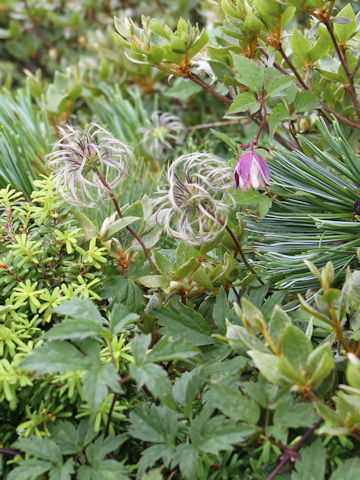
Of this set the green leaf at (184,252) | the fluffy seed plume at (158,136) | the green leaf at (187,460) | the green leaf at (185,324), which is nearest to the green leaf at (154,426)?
the green leaf at (187,460)

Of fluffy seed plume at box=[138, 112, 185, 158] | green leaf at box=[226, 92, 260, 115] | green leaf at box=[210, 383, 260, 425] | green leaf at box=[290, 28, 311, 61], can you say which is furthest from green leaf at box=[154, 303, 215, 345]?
fluffy seed plume at box=[138, 112, 185, 158]

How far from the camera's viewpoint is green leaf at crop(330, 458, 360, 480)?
1.60 ft

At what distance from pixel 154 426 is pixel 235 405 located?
97 mm

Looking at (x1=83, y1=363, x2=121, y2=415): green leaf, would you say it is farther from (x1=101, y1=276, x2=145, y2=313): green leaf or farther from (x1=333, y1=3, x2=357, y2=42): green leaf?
(x1=333, y1=3, x2=357, y2=42): green leaf

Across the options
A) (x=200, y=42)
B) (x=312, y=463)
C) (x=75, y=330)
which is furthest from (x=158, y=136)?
(x=312, y=463)

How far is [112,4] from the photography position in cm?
211

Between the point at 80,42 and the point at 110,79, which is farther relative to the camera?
the point at 80,42

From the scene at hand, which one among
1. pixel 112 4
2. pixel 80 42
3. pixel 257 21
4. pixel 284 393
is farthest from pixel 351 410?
pixel 112 4

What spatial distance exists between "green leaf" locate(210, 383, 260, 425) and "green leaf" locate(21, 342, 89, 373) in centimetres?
15

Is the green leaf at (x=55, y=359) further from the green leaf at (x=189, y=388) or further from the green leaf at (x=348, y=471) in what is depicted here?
the green leaf at (x=348, y=471)

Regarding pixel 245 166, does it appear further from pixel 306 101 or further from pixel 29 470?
pixel 29 470

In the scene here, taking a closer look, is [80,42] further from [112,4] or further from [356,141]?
[356,141]

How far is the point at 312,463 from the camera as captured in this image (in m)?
0.52

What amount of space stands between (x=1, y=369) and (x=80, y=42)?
1.66 metres
